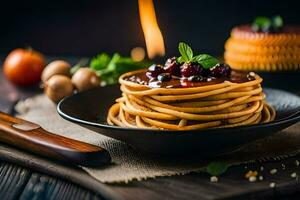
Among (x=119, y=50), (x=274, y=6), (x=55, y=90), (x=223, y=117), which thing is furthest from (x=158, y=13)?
(x=223, y=117)

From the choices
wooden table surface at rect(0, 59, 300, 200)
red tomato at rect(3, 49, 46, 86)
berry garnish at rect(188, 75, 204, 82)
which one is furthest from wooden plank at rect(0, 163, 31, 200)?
red tomato at rect(3, 49, 46, 86)

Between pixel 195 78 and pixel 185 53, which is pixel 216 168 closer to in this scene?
pixel 195 78

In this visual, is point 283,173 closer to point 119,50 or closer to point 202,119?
point 202,119

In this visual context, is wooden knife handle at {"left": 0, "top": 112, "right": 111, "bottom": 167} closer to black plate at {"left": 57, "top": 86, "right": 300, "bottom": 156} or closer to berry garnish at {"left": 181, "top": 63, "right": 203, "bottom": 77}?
black plate at {"left": 57, "top": 86, "right": 300, "bottom": 156}

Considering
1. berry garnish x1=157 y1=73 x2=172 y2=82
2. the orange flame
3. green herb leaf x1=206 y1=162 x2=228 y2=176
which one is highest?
berry garnish x1=157 y1=73 x2=172 y2=82

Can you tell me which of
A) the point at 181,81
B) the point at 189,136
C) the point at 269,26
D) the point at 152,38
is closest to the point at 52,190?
the point at 189,136
